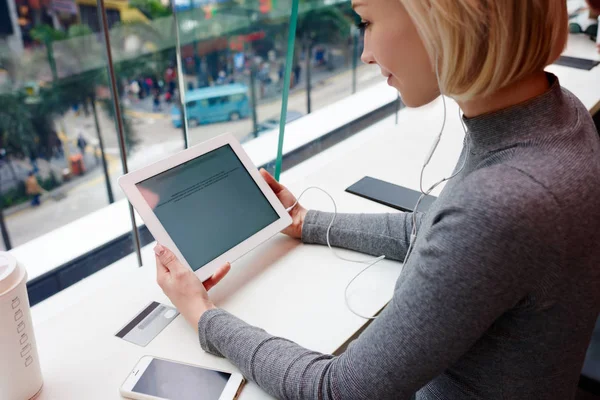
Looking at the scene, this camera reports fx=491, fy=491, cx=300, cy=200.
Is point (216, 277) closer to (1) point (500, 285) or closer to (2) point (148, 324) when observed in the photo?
(2) point (148, 324)

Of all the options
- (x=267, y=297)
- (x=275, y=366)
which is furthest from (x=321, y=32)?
(x=275, y=366)

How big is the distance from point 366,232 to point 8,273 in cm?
71

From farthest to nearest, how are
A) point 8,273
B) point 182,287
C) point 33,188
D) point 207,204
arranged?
point 33,188, point 207,204, point 182,287, point 8,273

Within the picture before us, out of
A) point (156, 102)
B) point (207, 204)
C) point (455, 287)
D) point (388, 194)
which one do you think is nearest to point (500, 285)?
Result: point (455, 287)

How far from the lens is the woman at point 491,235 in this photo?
0.58 m

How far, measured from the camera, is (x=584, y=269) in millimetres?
625

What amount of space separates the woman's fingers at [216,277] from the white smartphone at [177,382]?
20 cm

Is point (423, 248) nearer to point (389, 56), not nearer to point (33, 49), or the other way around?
point (389, 56)

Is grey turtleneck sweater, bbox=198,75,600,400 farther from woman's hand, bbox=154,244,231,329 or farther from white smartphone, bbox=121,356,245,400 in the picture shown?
woman's hand, bbox=154,244,231,329

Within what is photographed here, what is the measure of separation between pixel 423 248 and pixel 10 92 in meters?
2.51

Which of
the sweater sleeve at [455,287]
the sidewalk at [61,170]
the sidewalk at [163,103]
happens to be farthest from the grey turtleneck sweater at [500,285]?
the sidewalk at [61,170]

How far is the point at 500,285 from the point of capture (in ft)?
1.91

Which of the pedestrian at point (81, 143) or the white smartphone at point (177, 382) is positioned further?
the pedestrian at point (81, 143)

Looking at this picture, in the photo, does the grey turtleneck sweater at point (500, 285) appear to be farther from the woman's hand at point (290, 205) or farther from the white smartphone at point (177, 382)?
the woman's hand at point (290, 205)
